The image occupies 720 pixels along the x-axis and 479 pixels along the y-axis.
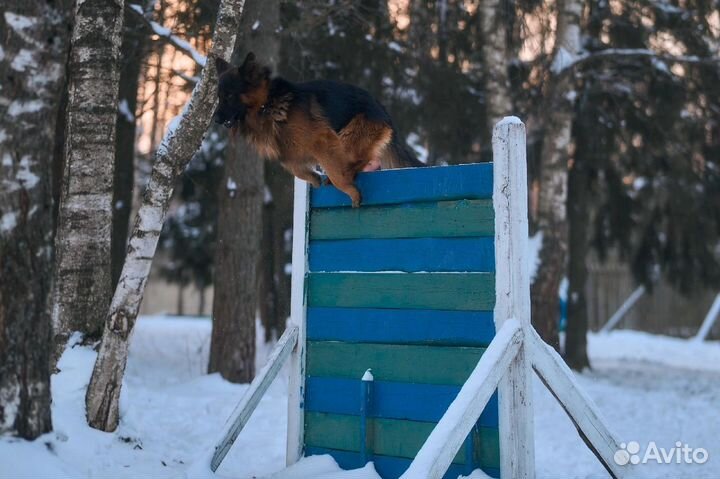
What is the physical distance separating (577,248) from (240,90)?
8.68 meters

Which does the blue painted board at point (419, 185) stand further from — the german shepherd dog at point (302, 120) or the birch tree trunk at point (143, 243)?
the birch tree trunk at point (143, 243)

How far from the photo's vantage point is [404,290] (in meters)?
4.59

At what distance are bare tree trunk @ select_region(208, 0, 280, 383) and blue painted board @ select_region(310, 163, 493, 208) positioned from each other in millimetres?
3790

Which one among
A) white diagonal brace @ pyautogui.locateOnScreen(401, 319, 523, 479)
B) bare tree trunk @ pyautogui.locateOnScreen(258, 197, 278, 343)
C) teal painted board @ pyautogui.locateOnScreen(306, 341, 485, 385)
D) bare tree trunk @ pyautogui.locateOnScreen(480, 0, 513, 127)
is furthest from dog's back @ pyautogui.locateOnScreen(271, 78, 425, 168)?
bare tree trunk @ pyautogui.locateOnScreen(258, 197, 278, 343)

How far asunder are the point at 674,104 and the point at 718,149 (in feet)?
3.58

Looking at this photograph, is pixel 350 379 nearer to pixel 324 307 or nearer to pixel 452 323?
pixel 324 307

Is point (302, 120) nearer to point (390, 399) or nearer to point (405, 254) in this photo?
point (405, 254)

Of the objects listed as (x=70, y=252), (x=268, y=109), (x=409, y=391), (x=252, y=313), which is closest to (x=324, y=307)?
(x=409, y=391)

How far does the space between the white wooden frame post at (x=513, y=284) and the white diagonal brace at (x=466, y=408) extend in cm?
11

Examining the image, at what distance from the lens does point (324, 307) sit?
4.98 metres

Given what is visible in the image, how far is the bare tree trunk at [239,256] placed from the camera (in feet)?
28.5

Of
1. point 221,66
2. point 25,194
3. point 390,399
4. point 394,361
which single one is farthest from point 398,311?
point 25,194

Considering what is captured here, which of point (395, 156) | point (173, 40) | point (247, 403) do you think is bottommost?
point (247, 403)

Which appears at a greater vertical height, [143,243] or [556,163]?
[556,163]
